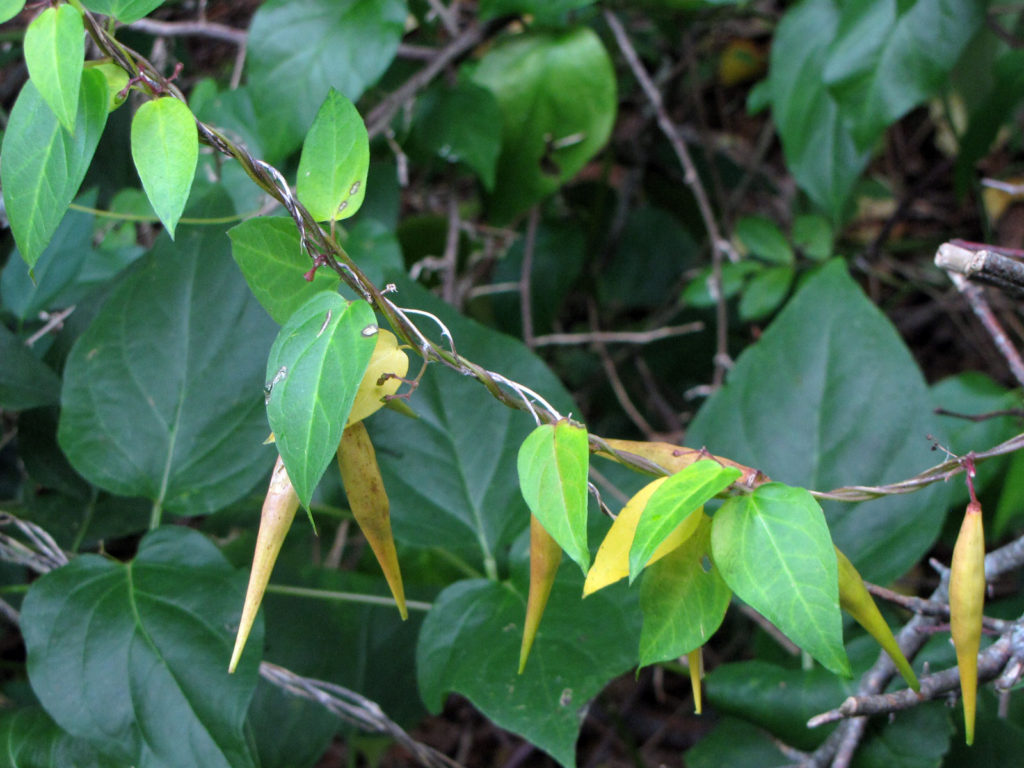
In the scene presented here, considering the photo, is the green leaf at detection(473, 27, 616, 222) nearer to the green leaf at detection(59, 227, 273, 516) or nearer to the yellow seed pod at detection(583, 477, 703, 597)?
the green leaf at detection(59, 227, 273, 516)

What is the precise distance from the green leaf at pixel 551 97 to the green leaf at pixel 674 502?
76cm

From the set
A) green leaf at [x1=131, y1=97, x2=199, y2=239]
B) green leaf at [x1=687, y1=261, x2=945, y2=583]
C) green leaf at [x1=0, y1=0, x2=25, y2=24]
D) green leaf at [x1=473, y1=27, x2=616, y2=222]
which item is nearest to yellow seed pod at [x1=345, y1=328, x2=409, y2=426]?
green leaf at [x1=131, y1=97, x2=199, y2=239]

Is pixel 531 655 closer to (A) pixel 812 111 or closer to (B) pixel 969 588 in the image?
(B) pixel 969 588

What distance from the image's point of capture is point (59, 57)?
41cm

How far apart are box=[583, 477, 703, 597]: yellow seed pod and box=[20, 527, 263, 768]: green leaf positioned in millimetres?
298

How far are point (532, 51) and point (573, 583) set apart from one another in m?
0.73

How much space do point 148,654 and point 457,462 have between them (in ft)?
1.05

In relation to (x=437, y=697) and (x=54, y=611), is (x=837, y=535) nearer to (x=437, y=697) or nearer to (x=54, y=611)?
(x=437, y=697)

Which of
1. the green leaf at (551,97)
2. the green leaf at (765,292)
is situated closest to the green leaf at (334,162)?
the green leaf at (551,97)

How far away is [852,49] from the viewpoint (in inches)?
38.0

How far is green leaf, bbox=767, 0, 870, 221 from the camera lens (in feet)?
3.50

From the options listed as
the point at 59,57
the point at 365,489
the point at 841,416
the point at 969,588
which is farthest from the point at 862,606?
the point at 59,57

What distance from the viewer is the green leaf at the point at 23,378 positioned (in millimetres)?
809

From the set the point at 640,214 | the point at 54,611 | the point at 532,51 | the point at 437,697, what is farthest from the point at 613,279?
the point at 54,611
